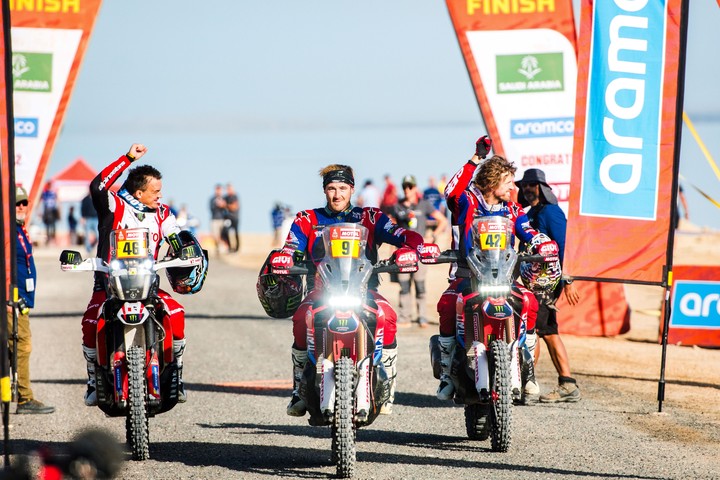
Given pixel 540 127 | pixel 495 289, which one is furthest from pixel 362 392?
pixel 540 127

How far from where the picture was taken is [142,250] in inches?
334

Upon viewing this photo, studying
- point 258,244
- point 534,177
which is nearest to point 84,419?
point 534,177

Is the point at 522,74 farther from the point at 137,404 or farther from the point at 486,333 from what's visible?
the point at 137,404

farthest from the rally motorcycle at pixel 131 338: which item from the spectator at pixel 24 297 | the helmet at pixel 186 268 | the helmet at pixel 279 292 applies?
the spectator at pixel 24 297

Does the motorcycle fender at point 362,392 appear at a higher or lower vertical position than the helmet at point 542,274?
lower

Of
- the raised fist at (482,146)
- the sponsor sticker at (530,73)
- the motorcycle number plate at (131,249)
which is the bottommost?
the motorcycle number plate at (131,249)

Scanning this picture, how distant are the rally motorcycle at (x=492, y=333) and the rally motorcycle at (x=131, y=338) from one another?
6.66 feet

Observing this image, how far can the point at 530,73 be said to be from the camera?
16.8m

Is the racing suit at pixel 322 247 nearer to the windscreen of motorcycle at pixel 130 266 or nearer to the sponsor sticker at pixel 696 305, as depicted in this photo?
the windscreen of motorcycle at pixel 130 266

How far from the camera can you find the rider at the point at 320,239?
8500mm

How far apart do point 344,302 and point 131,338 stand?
148cm

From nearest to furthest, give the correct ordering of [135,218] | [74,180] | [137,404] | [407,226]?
[137,404], [135,218], [407,226], [74,180]

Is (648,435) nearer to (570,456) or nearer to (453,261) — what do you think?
(570,456)

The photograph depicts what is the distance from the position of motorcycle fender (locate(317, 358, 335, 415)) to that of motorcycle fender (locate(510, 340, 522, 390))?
1396 millimetres
